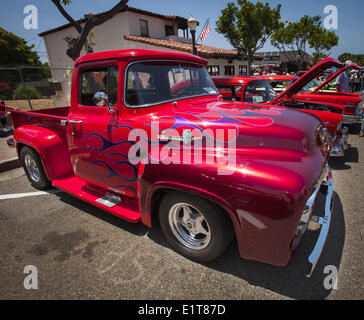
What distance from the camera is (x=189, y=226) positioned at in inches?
90.9

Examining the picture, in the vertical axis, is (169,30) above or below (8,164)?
above

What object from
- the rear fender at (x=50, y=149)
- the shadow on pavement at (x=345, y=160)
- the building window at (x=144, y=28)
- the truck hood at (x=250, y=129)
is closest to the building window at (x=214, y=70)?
the building window at (x=144, y=28)

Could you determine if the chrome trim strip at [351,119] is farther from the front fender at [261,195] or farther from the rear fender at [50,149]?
the rear fender at [50,149]

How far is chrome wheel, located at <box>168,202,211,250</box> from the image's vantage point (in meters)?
A: 2.24

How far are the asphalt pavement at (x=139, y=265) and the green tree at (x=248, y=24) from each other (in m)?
18.5

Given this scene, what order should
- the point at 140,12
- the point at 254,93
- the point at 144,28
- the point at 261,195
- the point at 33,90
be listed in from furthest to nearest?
1. the point at 144,28
2. the point at 140,12
3. the point at 33,90
4. the point at 254,93
5. the point at 261,195

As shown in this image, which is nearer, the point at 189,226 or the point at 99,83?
the point at 189,226

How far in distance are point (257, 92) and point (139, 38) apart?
568 inches

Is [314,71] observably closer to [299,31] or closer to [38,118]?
[38,118]

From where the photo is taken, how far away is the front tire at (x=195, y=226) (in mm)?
1974

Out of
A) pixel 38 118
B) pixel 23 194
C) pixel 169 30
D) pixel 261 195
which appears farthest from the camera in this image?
pixel 169 30

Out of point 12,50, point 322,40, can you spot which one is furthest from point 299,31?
point 12,50

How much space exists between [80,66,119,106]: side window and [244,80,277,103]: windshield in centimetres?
420

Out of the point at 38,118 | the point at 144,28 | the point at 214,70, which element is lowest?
the point at 38,118
